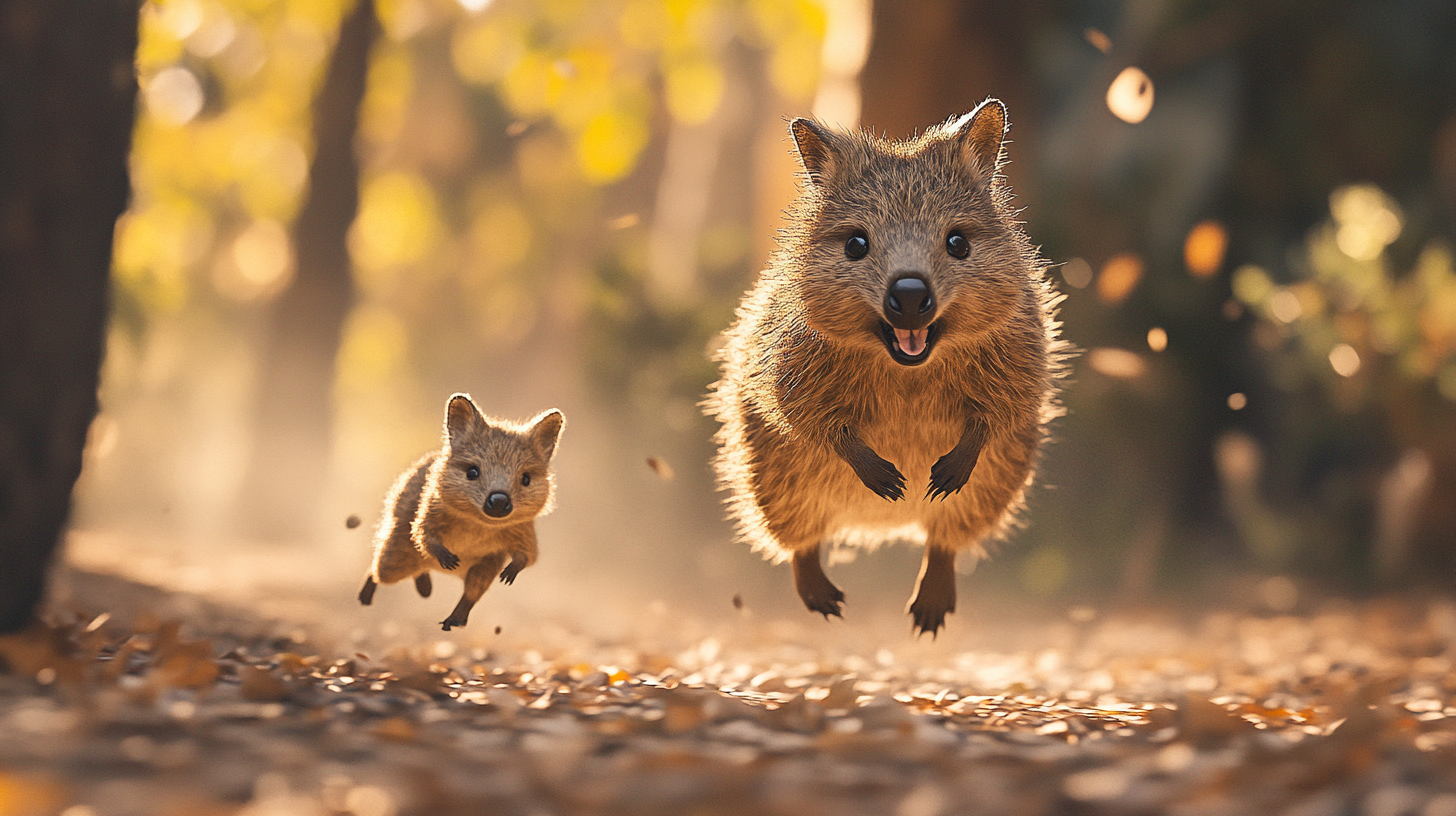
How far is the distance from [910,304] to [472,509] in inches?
81.2

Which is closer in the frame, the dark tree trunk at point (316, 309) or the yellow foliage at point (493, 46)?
the dark tree trunk at point (316, 309)

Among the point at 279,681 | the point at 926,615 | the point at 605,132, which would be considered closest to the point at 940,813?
the point at 926,615

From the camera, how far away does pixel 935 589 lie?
4906 millimetres

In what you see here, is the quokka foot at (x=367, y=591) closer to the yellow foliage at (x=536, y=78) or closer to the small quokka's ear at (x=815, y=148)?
the small quokka's ear at (x=815, y=148)

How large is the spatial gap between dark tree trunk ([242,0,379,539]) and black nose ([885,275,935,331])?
11.0m

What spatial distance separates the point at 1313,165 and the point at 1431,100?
1445mm

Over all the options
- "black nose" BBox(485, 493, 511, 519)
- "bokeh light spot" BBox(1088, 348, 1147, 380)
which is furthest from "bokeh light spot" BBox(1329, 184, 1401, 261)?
"black nose" BBox(485, 493, 511, 519)

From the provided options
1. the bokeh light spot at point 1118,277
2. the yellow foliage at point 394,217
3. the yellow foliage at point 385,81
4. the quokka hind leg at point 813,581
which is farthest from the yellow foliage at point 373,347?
the quokka hind leg at point 813,581

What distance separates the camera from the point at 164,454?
23531 mm

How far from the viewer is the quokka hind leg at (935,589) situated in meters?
4.83

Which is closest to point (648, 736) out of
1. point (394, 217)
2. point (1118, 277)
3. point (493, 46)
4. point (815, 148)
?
point (815, 148)

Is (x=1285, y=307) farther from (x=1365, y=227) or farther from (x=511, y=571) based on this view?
(x=511, y=571)

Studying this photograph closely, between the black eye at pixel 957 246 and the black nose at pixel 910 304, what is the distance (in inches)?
15.3

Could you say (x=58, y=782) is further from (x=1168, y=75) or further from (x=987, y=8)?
(x=1168, y=75)
